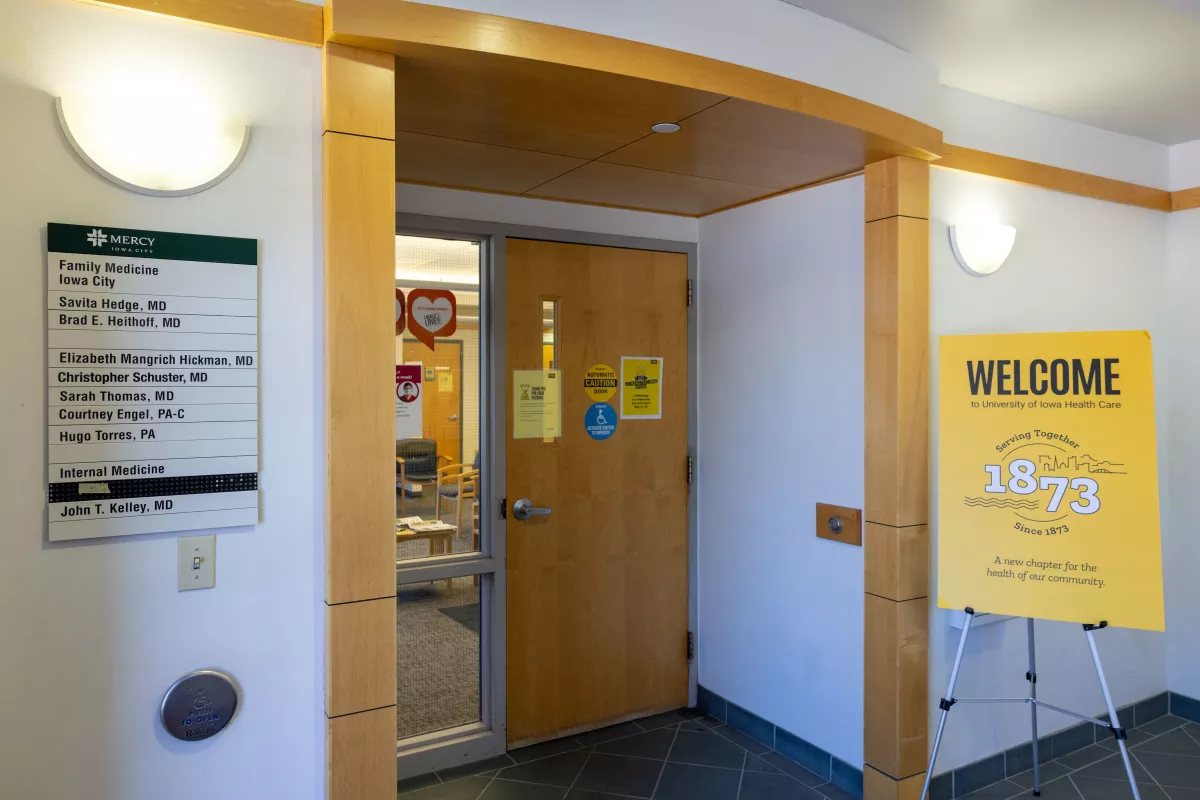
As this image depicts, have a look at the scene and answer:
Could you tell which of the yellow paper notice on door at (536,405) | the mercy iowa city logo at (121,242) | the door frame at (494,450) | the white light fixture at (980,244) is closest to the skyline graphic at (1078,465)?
the white light fixture at (980,244)

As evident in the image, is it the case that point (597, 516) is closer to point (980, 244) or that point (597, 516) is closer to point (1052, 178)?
point (980, 244)

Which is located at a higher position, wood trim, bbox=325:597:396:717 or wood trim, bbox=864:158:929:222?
wood trim, bbox=864:158:929:222

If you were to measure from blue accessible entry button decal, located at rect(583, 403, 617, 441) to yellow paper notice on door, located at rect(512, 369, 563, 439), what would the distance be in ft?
0.47

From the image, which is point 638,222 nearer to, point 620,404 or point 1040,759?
point 620,404

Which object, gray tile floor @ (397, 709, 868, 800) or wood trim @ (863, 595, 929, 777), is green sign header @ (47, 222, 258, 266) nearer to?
gray tile floor @ (397, 709, 868, 800)

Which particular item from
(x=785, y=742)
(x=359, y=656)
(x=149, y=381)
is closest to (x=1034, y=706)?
(x=785, y=742)

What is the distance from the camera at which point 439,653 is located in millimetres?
3385

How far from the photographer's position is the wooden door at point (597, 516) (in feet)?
11.1

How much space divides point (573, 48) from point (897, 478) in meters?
1.83

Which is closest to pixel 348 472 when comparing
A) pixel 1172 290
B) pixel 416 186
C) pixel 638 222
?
pixel 416 186

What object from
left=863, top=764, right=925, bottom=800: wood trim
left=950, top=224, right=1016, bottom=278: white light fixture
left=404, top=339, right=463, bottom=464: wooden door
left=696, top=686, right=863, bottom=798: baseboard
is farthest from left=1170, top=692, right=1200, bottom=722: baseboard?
left=404, top=339, right=463, bottom=464: wooden door

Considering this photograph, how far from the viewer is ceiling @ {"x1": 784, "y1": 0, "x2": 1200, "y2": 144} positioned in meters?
2.40

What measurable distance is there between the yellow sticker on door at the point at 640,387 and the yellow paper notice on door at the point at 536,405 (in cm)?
34

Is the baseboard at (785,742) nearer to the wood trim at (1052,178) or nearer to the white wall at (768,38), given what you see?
the wood trim at (1052,178)
